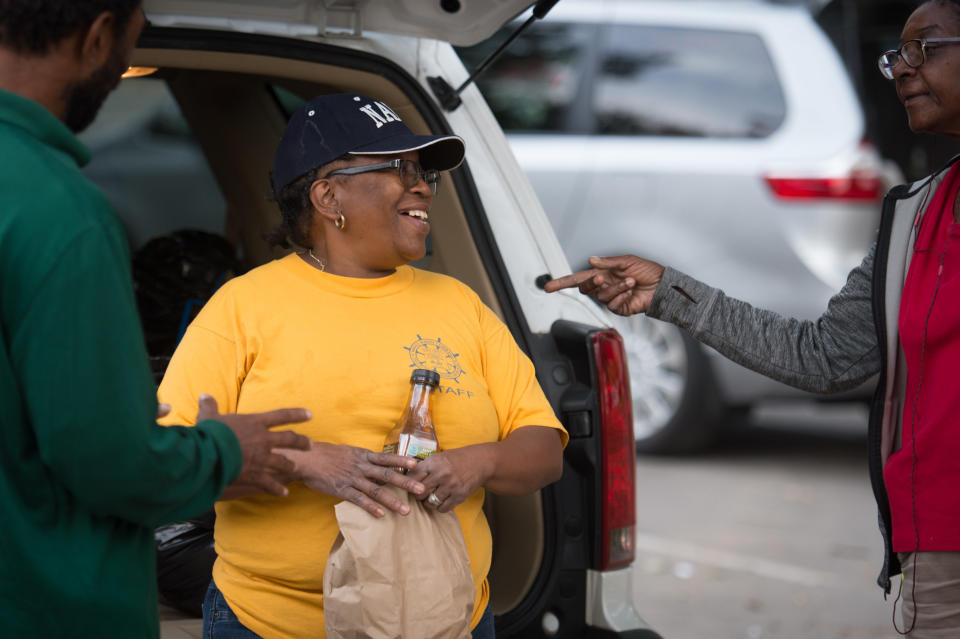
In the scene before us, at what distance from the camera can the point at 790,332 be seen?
238 cm

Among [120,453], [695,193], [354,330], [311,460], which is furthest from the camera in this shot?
[695,193]

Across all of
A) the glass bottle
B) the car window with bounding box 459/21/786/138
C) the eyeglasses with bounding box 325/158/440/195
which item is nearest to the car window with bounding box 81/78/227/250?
the car window with bounding box 459/21/786/138

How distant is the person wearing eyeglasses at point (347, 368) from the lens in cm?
199

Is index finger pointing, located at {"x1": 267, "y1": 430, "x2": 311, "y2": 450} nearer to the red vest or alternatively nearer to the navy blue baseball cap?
the navy blue baseball cap

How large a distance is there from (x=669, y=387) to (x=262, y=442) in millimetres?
5087

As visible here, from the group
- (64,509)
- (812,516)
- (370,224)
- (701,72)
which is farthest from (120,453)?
(701,72)

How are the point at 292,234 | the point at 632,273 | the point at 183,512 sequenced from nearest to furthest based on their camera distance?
the point at 183,512, the point at 292,234, the point at 632,273

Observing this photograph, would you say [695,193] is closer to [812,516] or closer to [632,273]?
[812,516]

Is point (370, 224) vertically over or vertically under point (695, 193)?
over

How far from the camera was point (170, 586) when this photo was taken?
2.90m

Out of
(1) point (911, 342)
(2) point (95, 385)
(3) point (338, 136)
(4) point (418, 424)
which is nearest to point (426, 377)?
(4) point (418, 424)

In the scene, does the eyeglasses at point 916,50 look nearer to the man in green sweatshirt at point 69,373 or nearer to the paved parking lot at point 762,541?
the man in green sweatshirt at point 69,373

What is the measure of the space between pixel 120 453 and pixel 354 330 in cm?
73

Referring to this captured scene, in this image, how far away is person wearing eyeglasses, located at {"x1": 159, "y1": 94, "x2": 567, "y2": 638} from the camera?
1.99 metres
